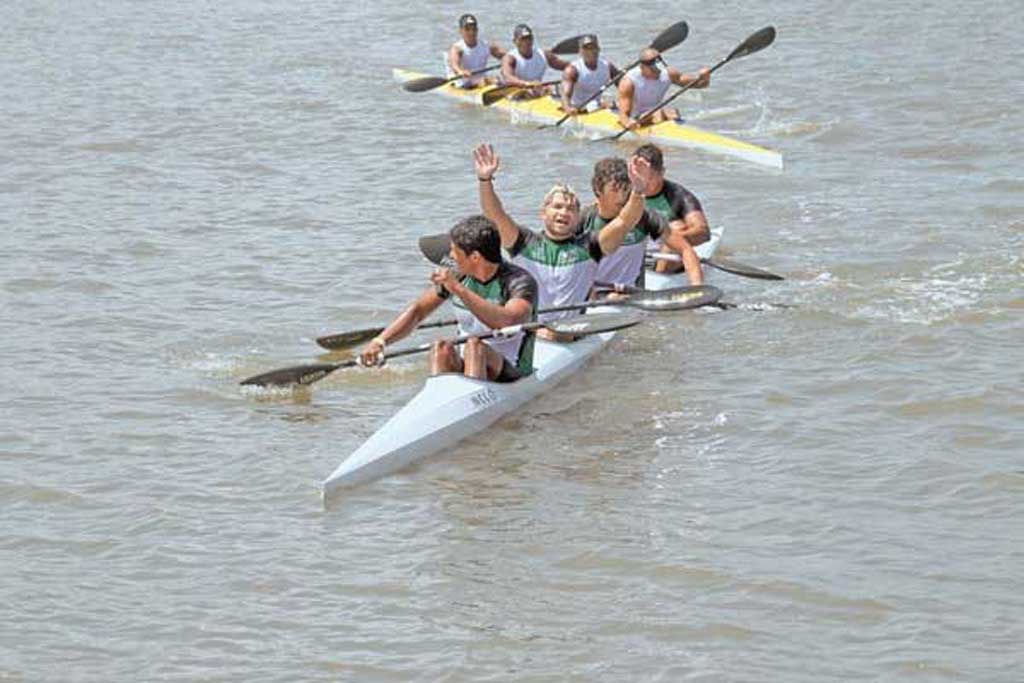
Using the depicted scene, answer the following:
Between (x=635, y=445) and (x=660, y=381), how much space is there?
1258mm

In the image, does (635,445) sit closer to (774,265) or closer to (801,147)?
(774,265)

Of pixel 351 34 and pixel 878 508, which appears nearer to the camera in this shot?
pixel 878 508

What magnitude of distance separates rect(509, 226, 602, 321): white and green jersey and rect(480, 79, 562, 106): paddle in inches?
396

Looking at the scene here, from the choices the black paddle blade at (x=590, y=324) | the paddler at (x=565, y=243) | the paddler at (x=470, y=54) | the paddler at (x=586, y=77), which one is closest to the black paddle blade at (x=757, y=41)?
the paddler at (x=586, y=77)

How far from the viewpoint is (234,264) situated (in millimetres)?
15750

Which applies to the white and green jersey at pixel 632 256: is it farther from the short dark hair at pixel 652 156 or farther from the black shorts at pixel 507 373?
the black shorts at pixel 507 373

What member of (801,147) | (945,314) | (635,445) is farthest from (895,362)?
(801,147)

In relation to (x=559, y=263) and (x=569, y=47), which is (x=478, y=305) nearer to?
(x=559, y=263)

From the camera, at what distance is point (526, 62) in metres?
22.9

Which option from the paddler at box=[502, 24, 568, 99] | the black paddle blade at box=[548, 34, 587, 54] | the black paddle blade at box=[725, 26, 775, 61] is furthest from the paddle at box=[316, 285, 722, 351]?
the black paddle blade at box=[548, 34, 587, 54]

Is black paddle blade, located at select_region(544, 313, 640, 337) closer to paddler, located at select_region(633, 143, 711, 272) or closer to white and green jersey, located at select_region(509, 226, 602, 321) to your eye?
white and green jersey, located at select_region(509, 226, 602, 321)

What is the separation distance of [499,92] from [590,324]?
10725 mm

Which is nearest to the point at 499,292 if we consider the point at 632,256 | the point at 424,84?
the point at 632,256

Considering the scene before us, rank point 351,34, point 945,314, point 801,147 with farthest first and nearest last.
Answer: point 351,34
point 801,147
point 945,314
